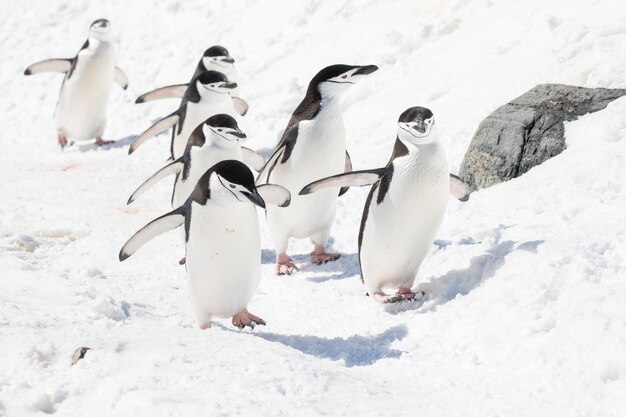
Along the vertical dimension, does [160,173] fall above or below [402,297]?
above

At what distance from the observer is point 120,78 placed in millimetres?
10102

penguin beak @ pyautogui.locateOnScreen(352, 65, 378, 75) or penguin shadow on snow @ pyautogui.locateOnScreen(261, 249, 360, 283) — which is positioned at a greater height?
penguin beak @ pyautogui.locateOnScreen(352, 65, 378, 75)

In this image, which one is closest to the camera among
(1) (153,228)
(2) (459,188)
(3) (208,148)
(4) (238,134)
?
(1) (153,228)

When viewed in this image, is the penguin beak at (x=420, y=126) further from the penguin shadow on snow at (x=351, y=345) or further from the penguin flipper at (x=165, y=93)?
the penguin flipper at (x=165, y=93)

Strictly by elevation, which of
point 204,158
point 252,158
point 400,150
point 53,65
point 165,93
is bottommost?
point 165,93

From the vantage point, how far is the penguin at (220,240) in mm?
4613

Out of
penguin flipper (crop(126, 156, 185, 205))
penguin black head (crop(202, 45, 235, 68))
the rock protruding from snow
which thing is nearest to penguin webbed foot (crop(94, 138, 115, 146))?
penguin black head (crop(202, 45, 235, 68))

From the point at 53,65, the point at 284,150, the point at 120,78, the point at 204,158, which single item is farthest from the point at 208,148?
the point at 53,65

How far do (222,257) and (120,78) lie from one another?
5.87m

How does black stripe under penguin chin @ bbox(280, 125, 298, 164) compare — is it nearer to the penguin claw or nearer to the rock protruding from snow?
the penguin claw

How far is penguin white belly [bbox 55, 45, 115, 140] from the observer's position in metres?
9.46

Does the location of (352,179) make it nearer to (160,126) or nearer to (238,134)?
(238,134)

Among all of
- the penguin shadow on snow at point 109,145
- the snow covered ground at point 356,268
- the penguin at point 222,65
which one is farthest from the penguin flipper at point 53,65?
the penguin at point 222,65

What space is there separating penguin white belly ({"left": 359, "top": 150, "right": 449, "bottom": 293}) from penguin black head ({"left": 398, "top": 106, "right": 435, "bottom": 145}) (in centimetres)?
13
